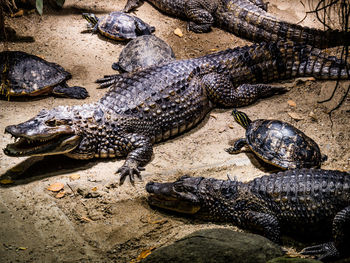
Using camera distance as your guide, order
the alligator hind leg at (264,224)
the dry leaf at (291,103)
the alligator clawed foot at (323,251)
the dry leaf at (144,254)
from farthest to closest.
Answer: the dry leaf at (291,103), the alligator hind leg at (264,224), the alligator clawed foot at (323,251), the dry leaf at (144,254)

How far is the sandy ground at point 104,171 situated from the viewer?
349 cm

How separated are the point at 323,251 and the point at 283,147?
131cm

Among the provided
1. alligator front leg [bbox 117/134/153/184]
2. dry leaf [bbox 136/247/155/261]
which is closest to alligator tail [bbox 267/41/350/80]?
alligator front leg [bbox 117/134/153/184]

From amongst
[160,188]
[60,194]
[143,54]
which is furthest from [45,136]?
[143,54]

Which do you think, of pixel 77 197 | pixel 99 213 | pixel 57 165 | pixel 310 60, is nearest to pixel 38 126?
pixel 57 165

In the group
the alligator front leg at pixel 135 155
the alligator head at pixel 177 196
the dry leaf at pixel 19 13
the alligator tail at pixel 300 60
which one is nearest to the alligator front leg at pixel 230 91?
the alligator tail at pixel 300 60

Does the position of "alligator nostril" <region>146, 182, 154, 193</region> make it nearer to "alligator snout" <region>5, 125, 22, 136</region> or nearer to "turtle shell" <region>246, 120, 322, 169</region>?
"turtle shell" <region>246, 120, 322, 169</region>

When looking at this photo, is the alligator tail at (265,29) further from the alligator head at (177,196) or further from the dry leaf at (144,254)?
the dry leaf at (144,254)

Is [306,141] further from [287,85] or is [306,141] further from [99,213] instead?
[99,213]

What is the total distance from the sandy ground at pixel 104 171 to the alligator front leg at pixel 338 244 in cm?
114

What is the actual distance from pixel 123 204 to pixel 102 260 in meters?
0.80

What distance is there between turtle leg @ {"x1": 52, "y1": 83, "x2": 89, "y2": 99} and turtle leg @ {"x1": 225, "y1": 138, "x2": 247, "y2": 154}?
249 cm

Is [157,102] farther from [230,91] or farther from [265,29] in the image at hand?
[265,29]

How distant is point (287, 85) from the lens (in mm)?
5988
